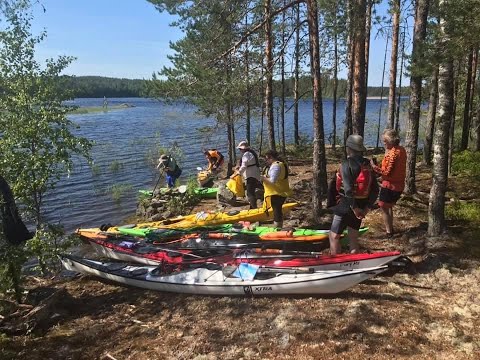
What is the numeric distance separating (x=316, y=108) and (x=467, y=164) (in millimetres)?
9709

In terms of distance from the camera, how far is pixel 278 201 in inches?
349

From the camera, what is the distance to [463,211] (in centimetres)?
930

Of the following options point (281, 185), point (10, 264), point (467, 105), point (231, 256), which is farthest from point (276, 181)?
point (467, 105)

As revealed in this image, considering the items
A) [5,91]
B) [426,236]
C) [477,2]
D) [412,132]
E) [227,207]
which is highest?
[477,2]

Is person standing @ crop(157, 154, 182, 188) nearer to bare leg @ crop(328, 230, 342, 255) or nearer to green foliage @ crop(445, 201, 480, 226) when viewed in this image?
green foliage @ crop(445, 201, 480, 226)

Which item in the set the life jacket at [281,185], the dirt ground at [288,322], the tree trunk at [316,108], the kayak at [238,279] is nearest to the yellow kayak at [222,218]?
the tree trunk at [316,108]

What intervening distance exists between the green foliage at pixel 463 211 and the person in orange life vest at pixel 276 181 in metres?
3.81

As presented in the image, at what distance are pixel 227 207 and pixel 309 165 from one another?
8330 mm

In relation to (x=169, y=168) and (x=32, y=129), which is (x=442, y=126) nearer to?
(x=32, y=129)

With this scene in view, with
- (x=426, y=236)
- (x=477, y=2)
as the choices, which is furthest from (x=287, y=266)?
(x=477, y=2)

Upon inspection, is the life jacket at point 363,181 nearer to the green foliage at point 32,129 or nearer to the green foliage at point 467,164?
the green foliage at point 32,129

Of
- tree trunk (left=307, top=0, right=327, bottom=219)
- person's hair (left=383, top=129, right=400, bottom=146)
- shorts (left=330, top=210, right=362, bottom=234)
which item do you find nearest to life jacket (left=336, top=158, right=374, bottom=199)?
shorts (left=330, top=210, right=362, bottom=234)

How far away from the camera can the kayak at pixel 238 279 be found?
19.5 ft

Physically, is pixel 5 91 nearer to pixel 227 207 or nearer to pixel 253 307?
pixel 253 307
